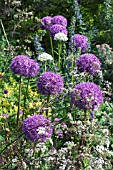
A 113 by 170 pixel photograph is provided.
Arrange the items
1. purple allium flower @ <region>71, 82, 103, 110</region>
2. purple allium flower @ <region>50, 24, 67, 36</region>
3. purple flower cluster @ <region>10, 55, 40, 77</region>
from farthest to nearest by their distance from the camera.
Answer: purple allium flower @ <region>50, 24, 67, 36</region> < purple flower cluster @ <region>10, 55, 40, 77</region> < purple allium flower @ <region>71, 82, 103, 110</region>

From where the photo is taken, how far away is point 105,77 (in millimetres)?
4652

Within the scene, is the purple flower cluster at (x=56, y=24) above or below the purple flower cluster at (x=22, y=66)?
below

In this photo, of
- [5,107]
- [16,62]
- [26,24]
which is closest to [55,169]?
[16,62]

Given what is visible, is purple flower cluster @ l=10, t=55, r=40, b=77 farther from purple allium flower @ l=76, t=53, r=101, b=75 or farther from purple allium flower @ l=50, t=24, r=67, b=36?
purple allium flower @ l=50, t=24, r=67, b=36

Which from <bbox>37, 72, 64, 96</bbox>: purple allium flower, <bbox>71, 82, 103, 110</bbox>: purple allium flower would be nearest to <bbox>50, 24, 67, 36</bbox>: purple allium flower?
<bbox>37, 72, 64, 96</bbox>: purple allium flower

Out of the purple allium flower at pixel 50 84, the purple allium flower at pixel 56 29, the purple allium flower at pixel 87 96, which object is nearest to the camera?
the purple allium flower at pixel 87 96

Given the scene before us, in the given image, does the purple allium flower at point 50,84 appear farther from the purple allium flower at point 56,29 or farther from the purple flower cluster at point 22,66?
the purple allium flower at point 56,29

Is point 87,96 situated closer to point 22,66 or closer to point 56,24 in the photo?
point 22,66

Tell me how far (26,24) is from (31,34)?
16cm

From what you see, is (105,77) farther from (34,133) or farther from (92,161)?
(92,161)

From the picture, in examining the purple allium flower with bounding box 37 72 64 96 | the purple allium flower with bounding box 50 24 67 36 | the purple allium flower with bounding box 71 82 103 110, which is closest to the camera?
the purple allium flower with bounding box 71 82 103 110

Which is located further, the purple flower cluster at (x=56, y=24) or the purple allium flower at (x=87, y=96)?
the purple flower cluster at (x=56, y=24)

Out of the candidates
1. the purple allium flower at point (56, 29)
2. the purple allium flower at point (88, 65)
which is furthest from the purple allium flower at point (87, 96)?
the purple allium flower at point (56, 29)

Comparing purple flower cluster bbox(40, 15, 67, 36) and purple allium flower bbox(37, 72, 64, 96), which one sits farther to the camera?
purple flower cluster bbox(40, 15, 67, 36)
